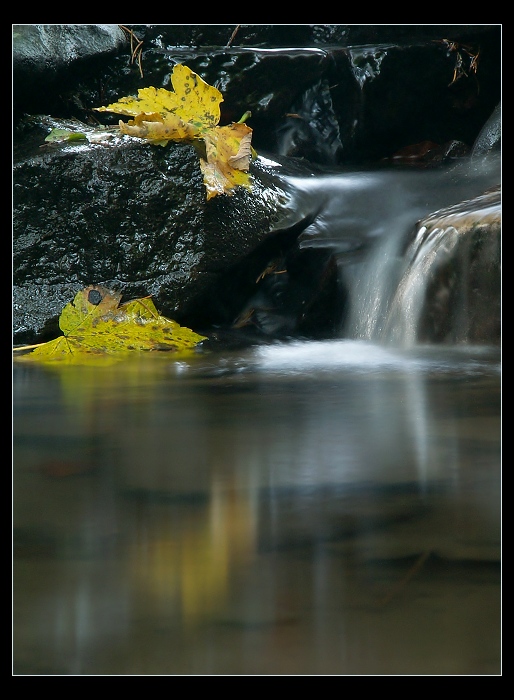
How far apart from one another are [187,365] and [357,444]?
50.4 inches

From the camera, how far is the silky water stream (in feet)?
2.84

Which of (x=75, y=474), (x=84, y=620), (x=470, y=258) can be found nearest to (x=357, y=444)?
(x=75, y=474)

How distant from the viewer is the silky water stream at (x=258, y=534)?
87 cm

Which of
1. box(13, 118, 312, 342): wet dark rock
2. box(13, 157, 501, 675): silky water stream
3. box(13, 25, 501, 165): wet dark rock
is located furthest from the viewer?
box(13, 25, 501, 165): wet dark rock

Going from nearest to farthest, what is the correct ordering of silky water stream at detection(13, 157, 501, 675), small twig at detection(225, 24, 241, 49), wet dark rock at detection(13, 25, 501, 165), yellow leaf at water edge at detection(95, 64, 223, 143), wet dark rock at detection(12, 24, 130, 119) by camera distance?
silky water stream at detection(13, 157, 501, 675) < yellow leaf at water edge at detection(95, 64, 223, 143) < wet dark rock at detection(12, 24, 130, 119) < wet dark rock at detection(13, 25, 501, 165) < small twig at detection(225, 24, 241, 49)

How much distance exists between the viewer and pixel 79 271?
3.57 metres

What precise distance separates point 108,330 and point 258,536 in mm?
2294

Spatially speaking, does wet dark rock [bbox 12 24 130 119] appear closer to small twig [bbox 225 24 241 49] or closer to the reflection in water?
small twig [bbox 225 24 241 49]

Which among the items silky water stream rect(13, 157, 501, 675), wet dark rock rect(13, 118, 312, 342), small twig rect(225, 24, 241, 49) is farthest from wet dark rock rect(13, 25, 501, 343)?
silky water stream rect(13, 157, 501, 675)

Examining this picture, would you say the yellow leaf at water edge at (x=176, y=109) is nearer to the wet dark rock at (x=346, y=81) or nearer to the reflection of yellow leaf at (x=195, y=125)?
the reflection of yellow leaf at (x=195, y=125)

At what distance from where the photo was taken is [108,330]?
10.8ft

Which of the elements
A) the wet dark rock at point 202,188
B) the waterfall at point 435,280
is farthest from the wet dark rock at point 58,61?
the waterfall at point 435,280

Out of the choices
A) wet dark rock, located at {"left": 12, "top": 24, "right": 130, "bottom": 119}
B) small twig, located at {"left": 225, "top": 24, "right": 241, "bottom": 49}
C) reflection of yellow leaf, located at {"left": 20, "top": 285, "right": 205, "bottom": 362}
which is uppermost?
small twig, located at {"left": 225, "top": 24, "right": 241, "bottom": 49}

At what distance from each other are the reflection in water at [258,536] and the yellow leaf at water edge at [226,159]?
1774mm
